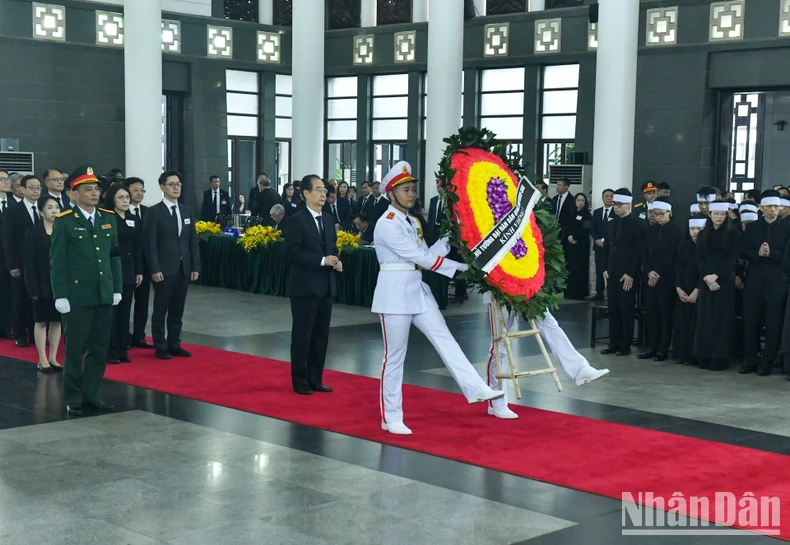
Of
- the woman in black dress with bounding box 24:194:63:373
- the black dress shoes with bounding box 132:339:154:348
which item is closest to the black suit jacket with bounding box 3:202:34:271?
the woman in black dress with bounding box 24:194:63:373

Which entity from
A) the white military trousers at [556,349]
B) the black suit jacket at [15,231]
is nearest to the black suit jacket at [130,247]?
the black suit jacket at [15,231]

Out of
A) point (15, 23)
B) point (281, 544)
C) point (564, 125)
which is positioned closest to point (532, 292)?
point (281, 544)

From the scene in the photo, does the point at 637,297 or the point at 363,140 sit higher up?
the point at 363,140

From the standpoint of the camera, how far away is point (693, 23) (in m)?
18.9

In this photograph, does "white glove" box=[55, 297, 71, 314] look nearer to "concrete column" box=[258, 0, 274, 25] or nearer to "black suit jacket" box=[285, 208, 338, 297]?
"black suit jacket" box=[285, 208, 338, 297]

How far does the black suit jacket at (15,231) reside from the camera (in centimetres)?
1045

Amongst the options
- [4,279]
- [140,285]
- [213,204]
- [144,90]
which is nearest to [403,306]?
[140,285]

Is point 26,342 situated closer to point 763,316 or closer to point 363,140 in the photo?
point 763,316

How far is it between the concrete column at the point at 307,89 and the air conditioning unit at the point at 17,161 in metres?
5.23

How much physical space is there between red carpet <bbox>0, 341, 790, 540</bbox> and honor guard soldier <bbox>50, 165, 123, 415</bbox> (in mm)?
933

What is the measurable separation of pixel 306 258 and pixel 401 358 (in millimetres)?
1598

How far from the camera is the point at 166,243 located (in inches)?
407

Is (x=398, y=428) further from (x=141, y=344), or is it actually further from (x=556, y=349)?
(x=141, y=344)

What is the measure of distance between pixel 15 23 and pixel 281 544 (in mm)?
18229
